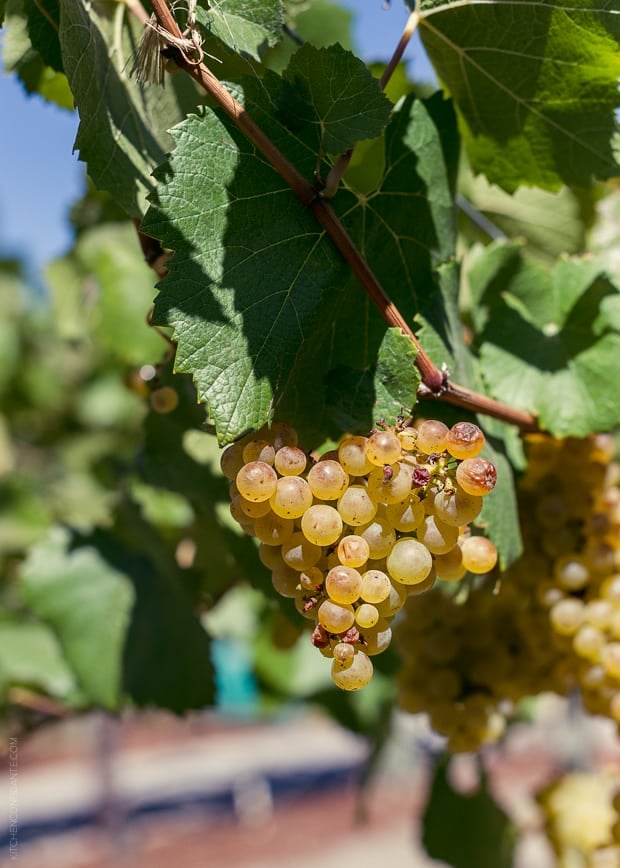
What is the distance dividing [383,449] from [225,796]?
10287 millimetres

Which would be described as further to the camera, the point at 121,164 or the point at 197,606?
the point at 197,606

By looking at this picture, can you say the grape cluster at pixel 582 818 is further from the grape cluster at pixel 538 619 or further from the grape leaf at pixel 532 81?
the grape leaf at pixel 532 81

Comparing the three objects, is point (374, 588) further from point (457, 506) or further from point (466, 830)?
point (466, 830)

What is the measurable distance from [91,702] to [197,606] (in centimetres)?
21

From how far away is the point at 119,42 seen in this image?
0.84 m

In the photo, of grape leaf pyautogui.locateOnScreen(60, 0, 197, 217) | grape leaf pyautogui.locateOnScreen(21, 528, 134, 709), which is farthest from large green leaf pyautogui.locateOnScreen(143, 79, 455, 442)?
grape leaf pyautogui.locateOnScreen(21, 528, 134, 709)

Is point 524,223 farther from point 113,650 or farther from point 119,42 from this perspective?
point 113,650

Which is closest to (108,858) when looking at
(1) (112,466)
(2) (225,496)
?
(1) (112,466)

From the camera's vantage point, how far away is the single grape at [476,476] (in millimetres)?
601

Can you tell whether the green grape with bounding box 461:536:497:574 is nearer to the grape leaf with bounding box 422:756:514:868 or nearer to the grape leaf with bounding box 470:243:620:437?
the grape leaf with bounding box 470:243:620:437

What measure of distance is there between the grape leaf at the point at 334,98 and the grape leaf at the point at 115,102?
0.39 ft

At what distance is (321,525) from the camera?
0.60 metres

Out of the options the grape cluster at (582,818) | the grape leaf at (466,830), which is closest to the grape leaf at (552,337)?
the grape cluster at (582,818)

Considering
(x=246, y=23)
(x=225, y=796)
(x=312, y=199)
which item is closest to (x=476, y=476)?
(x=312, y=199)
